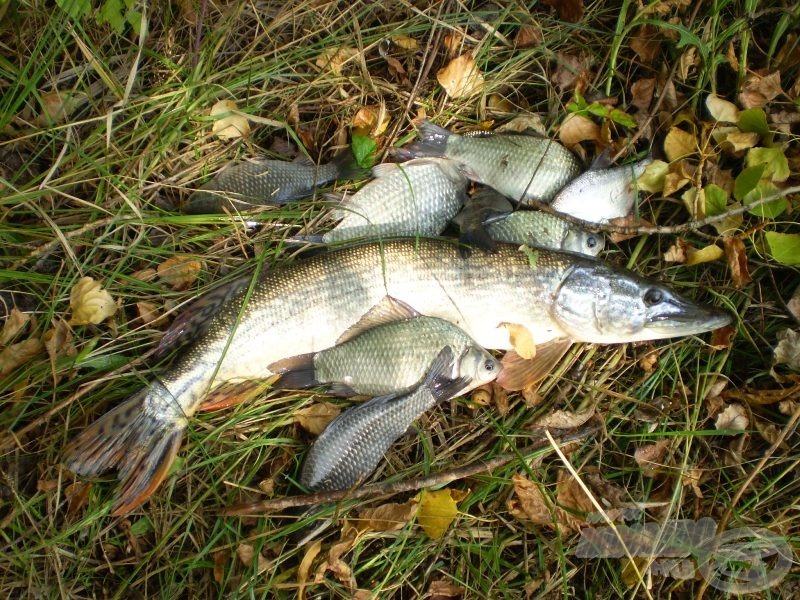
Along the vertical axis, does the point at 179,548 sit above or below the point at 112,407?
below

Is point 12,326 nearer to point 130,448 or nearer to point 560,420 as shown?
point 130,448

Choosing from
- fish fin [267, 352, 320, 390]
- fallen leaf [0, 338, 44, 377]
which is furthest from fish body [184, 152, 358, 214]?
fallen leaf [0, 338, 44, 377]

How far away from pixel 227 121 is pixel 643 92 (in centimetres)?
219

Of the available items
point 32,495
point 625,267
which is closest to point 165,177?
point 32,495

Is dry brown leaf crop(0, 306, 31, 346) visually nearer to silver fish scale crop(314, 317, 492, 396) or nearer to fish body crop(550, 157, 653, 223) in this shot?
silver fish scale crop(314, 317, 492, 396)

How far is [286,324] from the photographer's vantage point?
2805 millimetres

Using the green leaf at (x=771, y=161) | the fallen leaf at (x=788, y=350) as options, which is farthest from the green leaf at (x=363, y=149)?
the fallen leaf at (x=788, y=350)

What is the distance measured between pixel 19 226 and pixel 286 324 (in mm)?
1354

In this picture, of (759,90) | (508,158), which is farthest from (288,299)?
(759,90)

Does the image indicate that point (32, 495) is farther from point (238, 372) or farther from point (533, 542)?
point (533, 542)

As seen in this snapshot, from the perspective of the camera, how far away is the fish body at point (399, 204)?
119 inches

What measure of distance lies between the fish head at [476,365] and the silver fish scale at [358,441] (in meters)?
0.20

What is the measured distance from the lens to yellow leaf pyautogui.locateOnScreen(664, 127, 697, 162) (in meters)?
3.09

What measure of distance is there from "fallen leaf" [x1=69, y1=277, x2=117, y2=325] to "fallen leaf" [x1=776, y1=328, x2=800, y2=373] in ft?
10.4
